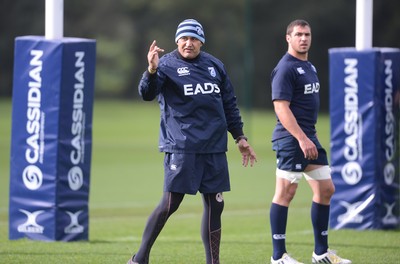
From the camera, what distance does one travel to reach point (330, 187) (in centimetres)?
858

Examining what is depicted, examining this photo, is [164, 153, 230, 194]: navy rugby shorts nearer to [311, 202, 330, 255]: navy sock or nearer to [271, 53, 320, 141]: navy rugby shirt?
[271, 53, 320, 141]: navy rugby shirt

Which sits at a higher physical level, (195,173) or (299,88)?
(299,88)

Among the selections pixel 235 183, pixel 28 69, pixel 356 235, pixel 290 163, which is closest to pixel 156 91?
pixel 290 163

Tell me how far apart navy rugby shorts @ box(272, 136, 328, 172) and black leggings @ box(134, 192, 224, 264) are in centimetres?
81

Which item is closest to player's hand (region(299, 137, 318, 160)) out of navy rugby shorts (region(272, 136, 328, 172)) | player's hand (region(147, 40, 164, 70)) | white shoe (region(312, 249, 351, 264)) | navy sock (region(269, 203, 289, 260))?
navy rugby shorts (region(272, 136, 328, 172))

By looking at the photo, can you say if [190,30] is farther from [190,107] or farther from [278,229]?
[278,229]

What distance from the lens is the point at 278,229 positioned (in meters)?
8.48

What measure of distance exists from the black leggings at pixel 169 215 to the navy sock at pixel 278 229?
2.36ft

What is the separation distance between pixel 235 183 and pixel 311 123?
9.39 m

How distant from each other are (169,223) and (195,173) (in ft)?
16.0

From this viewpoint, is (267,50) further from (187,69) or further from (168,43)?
(187,69)

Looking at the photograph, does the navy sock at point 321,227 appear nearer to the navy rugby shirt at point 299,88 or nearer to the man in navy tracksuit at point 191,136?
the navy rugby shirt at point 299,88

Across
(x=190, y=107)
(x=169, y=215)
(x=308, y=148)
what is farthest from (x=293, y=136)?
(x=169, y=215)

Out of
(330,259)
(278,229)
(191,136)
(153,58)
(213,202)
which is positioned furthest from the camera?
(330,259)
